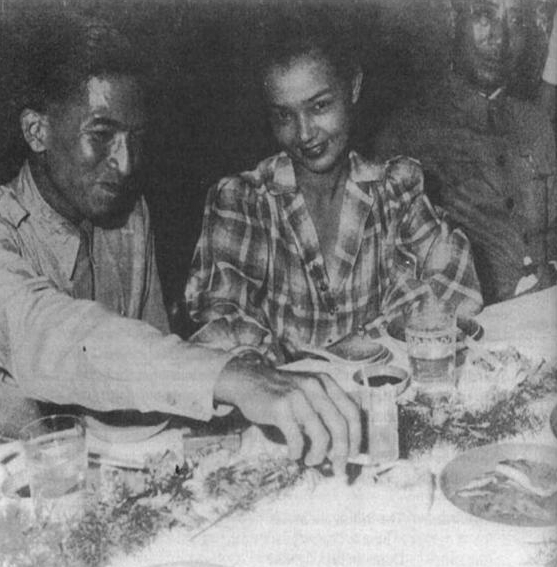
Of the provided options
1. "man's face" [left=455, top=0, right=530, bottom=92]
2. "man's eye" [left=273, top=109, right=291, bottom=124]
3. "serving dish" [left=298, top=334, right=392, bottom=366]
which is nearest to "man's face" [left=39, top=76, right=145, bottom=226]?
"man's eye" [left=273, top=109, right=291, bottom=124]

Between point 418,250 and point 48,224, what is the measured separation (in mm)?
900

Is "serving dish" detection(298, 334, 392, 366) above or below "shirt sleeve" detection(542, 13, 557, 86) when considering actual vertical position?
below

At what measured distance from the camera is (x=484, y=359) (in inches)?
96.0

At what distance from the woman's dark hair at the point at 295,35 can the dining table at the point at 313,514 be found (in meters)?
0.71

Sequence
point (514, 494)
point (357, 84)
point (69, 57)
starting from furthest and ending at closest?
point (514, 494) < point (357, 84) < point (69, 57)

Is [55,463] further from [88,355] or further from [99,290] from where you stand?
[99,290]

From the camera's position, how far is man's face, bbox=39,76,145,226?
225 cm

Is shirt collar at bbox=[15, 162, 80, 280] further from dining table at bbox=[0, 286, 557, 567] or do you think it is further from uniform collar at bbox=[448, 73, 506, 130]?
uniform collar at bbox=[448, 73, 506, 130]

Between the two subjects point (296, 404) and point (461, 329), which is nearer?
point (296, 404)

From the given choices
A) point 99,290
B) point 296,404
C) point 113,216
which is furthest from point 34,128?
point 296,404

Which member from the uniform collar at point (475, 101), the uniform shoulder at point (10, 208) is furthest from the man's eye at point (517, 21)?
the uniform shoulder at point (10, 208)

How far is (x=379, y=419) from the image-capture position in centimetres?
236

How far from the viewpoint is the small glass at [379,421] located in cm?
235

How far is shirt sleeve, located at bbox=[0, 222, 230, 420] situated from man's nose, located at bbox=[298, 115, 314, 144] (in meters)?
0.55
